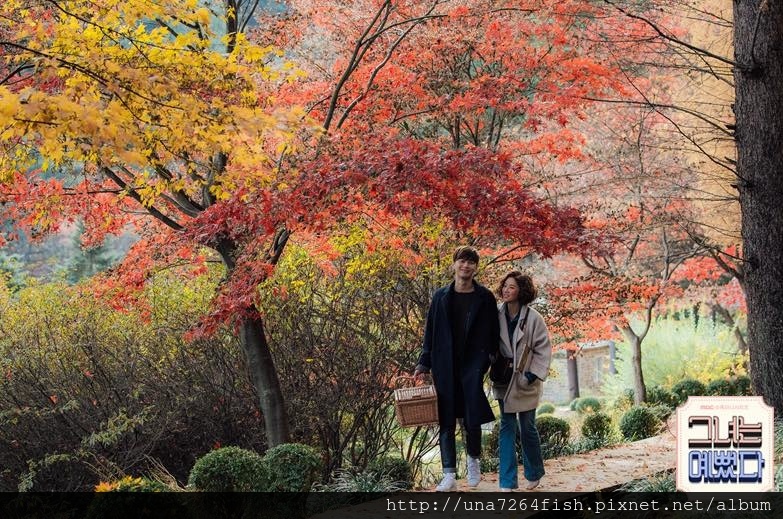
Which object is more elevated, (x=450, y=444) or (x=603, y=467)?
(x=450, y=444)

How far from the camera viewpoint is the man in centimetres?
649

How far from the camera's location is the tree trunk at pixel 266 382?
8.79 metres

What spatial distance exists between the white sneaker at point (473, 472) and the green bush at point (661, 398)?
29.4ft

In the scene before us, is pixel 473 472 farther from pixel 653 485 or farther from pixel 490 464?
pixel 490 464

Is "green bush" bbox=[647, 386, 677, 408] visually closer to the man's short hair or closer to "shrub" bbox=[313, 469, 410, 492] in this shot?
"shrub" bbox=[313, 469, 410, 492]

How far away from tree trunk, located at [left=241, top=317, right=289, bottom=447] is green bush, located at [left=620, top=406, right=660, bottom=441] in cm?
492

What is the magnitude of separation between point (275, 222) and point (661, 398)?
10.00 meters

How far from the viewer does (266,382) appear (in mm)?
8859

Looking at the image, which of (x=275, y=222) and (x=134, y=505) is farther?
(x=275, y=222)

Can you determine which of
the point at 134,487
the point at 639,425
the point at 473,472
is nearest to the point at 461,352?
the point at 473,472

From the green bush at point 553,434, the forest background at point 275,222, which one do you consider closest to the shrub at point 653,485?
the forest background at point 275,222

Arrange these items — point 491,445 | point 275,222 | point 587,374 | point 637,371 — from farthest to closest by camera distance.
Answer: point 587,374 → point 637,371 → point 491,445 → point 275,222

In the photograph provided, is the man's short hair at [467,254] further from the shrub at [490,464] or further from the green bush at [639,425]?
the green bush at [639,425]

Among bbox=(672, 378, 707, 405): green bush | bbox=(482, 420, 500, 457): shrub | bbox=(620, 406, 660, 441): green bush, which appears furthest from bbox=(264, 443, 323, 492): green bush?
bbox=(672, 378, 707, 405): green bush
